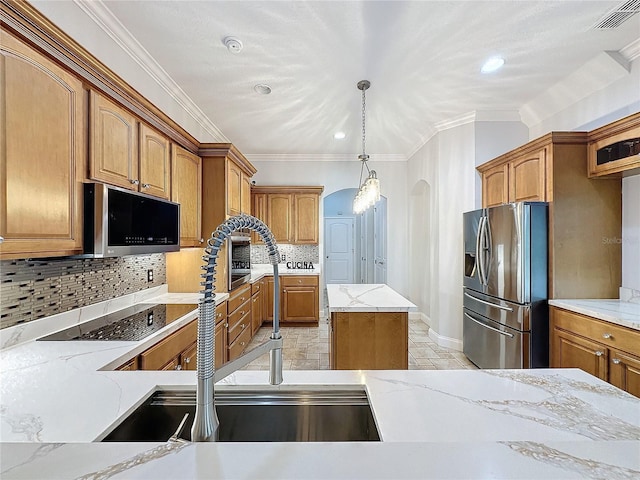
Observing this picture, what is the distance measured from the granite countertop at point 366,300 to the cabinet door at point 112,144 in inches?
67.3

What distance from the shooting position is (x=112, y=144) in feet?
6.09

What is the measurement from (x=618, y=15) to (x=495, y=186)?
1.64m

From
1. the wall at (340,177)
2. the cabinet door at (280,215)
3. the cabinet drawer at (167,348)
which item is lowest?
the cabinet drawer at (167,348)

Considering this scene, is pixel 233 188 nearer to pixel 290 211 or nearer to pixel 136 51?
pixel 136 51

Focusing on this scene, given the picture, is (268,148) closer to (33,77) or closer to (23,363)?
(33,77)

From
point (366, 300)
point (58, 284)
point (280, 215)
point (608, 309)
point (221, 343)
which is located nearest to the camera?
point (58, 284)

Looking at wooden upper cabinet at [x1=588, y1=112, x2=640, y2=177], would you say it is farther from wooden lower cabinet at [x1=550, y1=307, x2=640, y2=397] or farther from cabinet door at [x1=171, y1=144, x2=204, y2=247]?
cabinet door at [x1=171, y1=144, x2=204, y2=247]

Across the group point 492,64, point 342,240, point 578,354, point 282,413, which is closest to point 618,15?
point 492,64

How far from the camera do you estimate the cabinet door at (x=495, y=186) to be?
10.6ft

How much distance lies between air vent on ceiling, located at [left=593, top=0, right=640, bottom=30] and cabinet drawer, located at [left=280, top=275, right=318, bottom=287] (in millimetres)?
4040

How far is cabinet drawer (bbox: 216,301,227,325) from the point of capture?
109 inches

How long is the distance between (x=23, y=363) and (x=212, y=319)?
124 cm

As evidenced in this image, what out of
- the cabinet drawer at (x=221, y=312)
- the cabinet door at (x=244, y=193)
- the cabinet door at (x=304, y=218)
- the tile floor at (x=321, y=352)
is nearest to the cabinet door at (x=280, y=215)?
the cabinet door at (x=304, y=218)

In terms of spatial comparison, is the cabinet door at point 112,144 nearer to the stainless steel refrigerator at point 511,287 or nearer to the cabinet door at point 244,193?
the cabinet door at point 244,193
